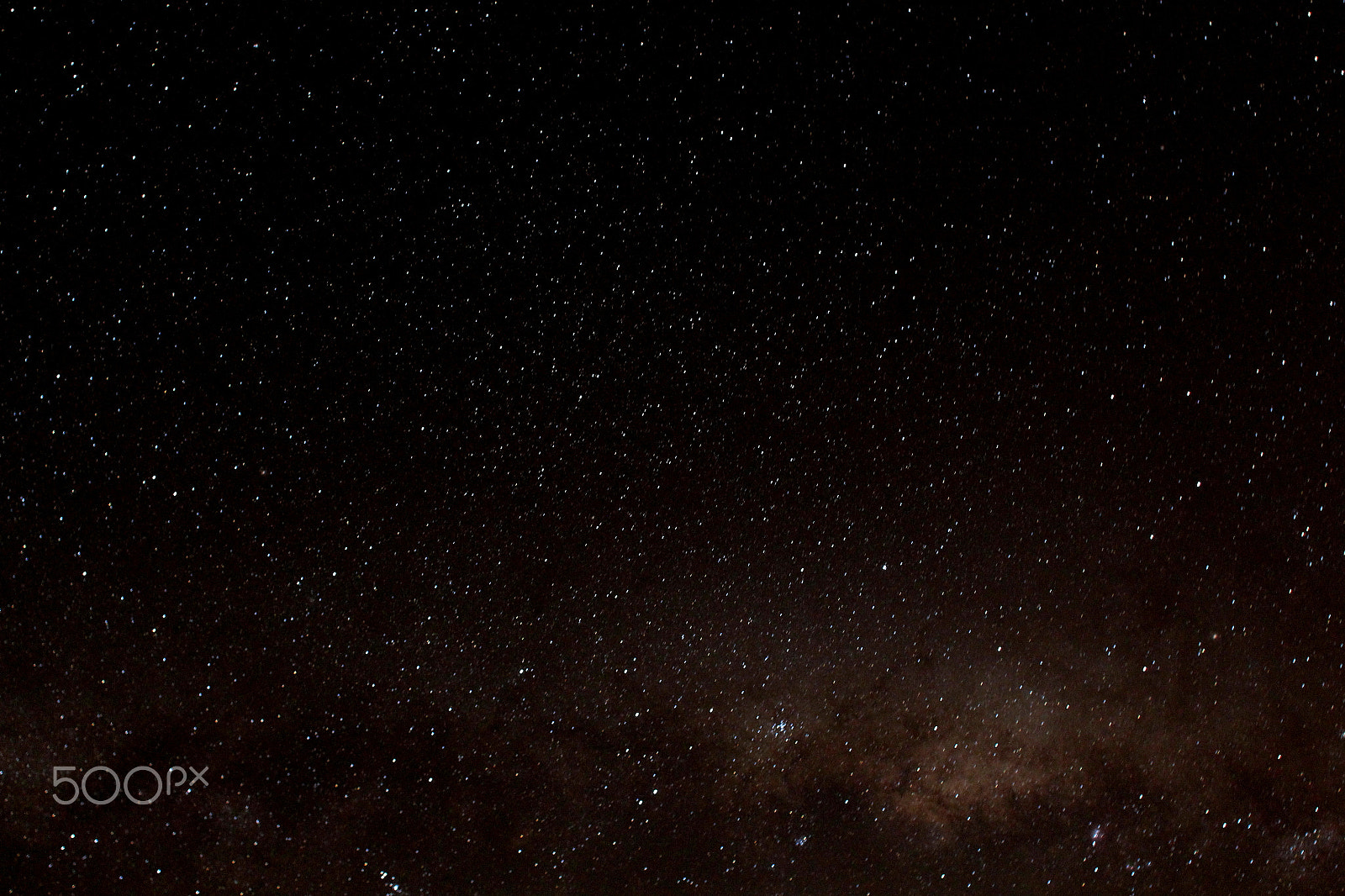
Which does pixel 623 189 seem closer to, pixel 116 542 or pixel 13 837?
pixel 116 542

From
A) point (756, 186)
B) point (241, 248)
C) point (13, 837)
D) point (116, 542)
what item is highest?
point (241, 248)

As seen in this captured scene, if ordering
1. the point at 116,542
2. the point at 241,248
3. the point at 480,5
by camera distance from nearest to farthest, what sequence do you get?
the point at 480,5
the point at 241,248
the point at 116,542

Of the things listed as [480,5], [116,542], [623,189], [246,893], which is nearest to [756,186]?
[623,189]

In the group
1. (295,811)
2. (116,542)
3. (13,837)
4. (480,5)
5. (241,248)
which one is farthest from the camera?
(295,811)

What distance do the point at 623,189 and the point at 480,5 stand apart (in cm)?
42

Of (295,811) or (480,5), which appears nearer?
(480,5)

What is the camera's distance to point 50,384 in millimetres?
1563

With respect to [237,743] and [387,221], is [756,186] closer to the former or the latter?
[387,221]

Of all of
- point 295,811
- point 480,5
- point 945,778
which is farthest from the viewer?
point 945,778

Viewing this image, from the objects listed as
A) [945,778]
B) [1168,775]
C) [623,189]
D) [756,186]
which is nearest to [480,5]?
[623,189]

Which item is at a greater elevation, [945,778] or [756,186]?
[756,186]

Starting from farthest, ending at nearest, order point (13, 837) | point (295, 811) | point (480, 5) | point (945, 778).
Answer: point (945, 778) → point (295, 811) → point (13, 837) → point (480, 5)

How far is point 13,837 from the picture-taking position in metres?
1.96

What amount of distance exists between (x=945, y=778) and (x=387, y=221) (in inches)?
87.9
